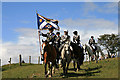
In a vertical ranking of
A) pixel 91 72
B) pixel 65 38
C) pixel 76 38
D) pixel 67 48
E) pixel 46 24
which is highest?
pixel 46 24

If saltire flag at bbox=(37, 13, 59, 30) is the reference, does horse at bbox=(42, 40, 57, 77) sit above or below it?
below

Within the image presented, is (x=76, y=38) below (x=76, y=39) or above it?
above

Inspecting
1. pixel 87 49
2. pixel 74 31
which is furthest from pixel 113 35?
pixel 74 31

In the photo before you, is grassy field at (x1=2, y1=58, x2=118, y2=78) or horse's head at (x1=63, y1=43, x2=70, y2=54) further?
grassy field at (x1=2, y1=58, x2=118, y2=78)

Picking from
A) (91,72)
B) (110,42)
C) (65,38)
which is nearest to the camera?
(65,38)

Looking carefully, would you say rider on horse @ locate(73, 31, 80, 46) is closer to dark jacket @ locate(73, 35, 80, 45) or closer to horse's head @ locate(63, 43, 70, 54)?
dark jacket @ locate(73, 35, 80, 45)

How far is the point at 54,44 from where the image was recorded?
21516 mm

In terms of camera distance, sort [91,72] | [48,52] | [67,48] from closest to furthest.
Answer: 1. [67,48]
2. [48,52]
3. [91,72]

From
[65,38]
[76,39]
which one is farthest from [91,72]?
[65,38]

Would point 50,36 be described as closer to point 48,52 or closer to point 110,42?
point 48,52

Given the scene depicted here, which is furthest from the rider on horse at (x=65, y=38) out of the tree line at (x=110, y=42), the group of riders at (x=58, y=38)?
the tree line at (x=110, y=42)

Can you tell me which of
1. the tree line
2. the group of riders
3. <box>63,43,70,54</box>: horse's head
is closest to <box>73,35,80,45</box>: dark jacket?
the group of riders

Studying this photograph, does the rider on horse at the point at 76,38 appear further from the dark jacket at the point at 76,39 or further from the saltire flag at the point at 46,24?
the saltire flag at the point at 46,24

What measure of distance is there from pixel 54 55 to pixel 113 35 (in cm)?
5699
